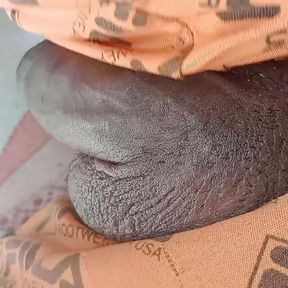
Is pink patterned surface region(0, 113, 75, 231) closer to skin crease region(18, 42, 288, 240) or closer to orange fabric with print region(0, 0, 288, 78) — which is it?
skin crease region(18, 42, 288, 240)

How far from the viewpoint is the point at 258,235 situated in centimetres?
61

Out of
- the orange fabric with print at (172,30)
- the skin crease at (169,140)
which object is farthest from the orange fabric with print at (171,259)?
the orange fabric with print at (172,30)

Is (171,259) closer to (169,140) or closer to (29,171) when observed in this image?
(169,140)

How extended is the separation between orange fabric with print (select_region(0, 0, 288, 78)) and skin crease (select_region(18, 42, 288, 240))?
0.03 metres

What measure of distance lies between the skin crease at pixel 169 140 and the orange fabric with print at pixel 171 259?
2 centimetres

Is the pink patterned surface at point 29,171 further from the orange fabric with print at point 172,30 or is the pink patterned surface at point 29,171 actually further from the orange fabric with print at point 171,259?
the orange fabric with print at point 172,30

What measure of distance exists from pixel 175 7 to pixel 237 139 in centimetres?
14

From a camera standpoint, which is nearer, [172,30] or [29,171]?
[172,30]

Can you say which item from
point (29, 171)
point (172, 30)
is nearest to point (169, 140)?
point (172, 30)

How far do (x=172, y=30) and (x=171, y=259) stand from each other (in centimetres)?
23

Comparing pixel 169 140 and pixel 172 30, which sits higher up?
pixel 172 30

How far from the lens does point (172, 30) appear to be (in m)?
0.59

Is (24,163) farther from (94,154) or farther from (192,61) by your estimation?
(192,61)

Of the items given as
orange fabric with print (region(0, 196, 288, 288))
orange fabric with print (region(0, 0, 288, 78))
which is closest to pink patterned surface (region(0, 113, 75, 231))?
orange fabric with print (region(0, 196, 288, 288))
